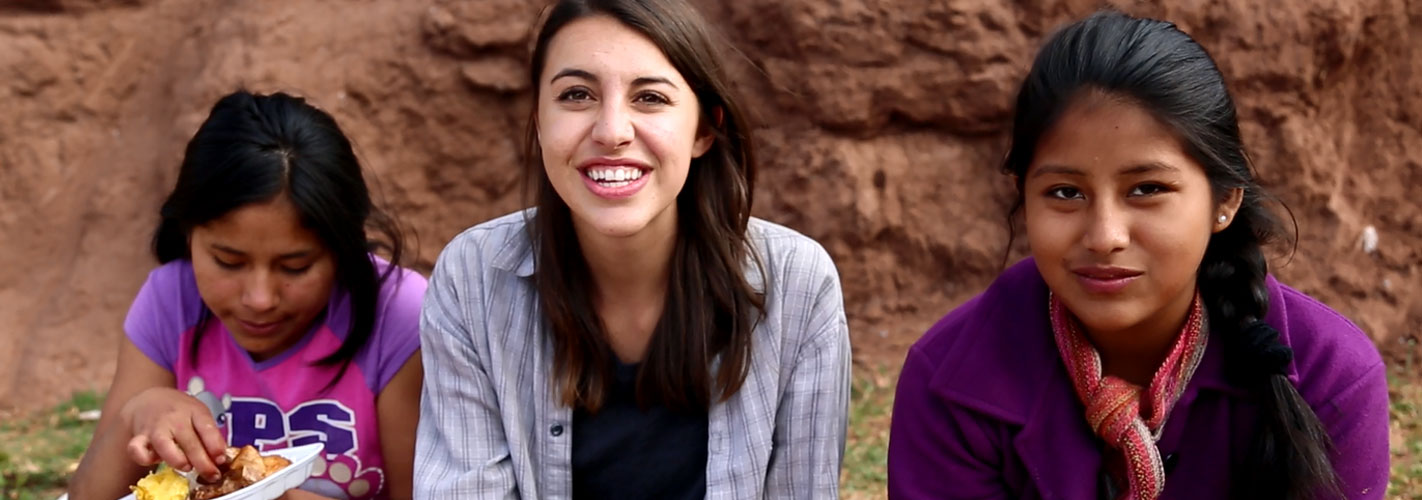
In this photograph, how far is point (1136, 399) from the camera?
216cm

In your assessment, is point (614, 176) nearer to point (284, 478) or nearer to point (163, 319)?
point (284, 478)

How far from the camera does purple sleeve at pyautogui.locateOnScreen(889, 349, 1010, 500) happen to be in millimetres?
2232

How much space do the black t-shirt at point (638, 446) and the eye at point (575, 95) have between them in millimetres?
481

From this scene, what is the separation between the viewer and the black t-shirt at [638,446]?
2.49m

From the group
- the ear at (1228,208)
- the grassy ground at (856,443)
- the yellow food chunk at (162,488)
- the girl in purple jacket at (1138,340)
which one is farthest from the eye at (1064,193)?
the grassy ground at (856,443)

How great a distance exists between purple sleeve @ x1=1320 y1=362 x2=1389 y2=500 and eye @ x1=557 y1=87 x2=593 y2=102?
4.10 ft

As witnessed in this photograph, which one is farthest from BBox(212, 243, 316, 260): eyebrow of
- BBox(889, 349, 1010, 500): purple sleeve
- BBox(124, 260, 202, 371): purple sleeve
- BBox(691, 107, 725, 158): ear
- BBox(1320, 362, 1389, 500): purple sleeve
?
BBox(1320, 362, 1389, 500): purple sleeve

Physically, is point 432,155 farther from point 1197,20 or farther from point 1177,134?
point 1177,134

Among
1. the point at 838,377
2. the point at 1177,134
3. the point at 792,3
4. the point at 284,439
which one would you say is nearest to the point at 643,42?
the point at 838,377

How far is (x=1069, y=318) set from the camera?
2.24 metres

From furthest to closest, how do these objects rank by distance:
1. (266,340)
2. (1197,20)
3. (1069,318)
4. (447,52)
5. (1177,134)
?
(447,52), (1197,20), (266,340), (1069,318), (1177,134)

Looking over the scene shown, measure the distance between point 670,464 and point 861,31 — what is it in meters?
2.03

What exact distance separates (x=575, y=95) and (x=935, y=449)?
83 cm

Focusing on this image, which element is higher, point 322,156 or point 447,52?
point 447,52
